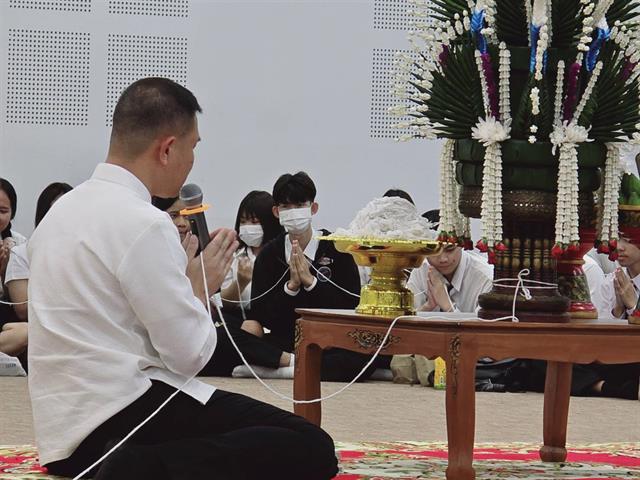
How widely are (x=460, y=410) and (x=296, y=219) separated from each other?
12.5ft

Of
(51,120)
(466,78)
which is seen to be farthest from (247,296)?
(466,78)

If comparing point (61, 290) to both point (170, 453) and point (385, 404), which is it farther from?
point (385, 404)

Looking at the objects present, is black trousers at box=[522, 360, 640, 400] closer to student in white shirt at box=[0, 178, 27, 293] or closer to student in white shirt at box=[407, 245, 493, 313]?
student in white shirt at box=[407, 245, 493, 313]

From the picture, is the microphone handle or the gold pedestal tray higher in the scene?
the microphone handle

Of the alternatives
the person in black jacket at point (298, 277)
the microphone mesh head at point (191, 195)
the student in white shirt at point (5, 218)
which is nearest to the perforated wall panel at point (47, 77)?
the student in white shirt at point (5, 218)

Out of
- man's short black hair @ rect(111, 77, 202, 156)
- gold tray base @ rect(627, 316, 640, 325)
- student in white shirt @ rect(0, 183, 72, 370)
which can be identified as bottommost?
student in white shirt @ rect(0, 183, 72, 370)

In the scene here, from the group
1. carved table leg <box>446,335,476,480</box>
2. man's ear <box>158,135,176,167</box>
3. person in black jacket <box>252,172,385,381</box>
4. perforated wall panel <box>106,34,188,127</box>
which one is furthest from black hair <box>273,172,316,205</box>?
man's ear <box>158,135,176,167</box>

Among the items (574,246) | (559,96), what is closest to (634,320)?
(574,246)

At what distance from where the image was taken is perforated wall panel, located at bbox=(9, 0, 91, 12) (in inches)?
368

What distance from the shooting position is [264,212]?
25.1 ft

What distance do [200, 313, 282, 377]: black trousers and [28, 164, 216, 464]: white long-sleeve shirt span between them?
4242 millimetres

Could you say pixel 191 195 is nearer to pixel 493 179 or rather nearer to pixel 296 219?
pixel 493 179

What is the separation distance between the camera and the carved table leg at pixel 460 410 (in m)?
3.11

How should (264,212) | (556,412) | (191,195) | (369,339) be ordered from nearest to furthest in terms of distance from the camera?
(369,339) → (191,195) → (556,412) → (264,212)
